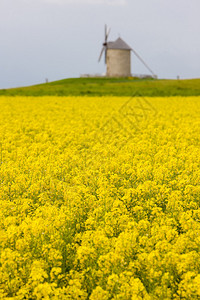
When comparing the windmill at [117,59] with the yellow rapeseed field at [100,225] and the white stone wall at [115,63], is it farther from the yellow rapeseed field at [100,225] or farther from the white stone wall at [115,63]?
the yellow rapeseed field at [100,225]

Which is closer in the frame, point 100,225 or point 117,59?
point 100,225

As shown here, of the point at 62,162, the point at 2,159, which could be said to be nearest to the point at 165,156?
the point at 62,162

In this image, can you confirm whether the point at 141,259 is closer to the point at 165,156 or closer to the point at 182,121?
the point at 165,156

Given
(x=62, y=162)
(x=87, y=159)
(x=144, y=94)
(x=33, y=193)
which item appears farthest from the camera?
(x=144, y=94)

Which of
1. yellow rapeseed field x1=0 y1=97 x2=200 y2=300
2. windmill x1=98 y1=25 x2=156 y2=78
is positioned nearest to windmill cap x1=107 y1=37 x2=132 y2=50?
windmill x1=98 y1=25 x2=156 y2=78

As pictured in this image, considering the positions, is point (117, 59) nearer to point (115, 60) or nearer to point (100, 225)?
point (115, 60)

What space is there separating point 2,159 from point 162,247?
829 centimetres

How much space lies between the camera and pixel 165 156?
11.6m

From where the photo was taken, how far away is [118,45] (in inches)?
3337

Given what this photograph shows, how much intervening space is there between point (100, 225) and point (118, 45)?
274ft

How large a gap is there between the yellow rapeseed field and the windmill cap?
74842 mm

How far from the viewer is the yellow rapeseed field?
4.92 m

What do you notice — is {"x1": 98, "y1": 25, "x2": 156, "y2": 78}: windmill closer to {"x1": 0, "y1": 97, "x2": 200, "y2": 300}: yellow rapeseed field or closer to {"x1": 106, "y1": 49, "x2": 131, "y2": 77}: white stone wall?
{"x1": 106, "y1": 49, "x2": 131, "y2": 77}: white stone wall

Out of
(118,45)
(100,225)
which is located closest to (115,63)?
(118,45)
